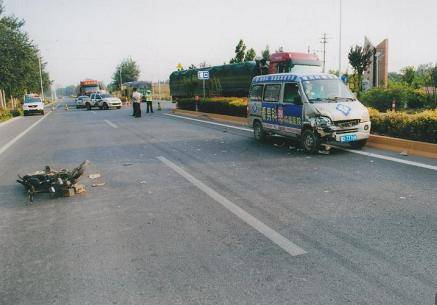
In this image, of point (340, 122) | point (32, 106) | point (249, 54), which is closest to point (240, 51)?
point (249, 54)

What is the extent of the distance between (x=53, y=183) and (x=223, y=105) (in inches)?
610

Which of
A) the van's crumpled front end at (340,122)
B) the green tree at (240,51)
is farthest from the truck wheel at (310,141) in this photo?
the green tree at (240,51)

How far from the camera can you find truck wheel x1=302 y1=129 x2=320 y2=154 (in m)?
9.72

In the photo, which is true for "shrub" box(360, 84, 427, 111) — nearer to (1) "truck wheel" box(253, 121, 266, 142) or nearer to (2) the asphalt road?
(1) "truck wheel" box(253, 121, 266, 142)

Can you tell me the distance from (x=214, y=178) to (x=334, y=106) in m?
4.00

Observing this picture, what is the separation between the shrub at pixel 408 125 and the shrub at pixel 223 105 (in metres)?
8.33

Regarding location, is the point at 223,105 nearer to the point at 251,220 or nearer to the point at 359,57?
the point at 251,220

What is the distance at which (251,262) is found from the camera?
388 cm

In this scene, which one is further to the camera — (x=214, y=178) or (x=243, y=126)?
(x=243, y=126)

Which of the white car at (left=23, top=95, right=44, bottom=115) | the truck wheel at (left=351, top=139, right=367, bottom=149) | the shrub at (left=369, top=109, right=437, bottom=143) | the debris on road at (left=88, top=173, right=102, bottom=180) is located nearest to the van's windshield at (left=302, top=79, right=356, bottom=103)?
the truck wheel at (left=351, top=139, right=367, bottom=149)

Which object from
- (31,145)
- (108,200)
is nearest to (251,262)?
(108,200)

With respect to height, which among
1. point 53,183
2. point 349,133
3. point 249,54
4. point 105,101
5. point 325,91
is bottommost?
point 53,183

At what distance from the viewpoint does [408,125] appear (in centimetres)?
1038

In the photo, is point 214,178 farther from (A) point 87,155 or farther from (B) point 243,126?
(B) point 243,126
